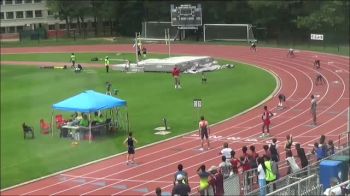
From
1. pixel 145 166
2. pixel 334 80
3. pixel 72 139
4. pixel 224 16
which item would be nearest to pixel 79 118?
pixel 72 139

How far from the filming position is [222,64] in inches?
1199

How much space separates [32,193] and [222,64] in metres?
17.8

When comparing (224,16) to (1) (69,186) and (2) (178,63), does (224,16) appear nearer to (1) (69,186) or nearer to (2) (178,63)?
(2) (178,63)

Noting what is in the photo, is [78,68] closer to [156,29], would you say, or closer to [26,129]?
[156,29]

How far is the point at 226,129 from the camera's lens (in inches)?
737

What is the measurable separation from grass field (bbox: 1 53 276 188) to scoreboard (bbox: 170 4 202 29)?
261 cm

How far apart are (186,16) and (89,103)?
16.3 feet

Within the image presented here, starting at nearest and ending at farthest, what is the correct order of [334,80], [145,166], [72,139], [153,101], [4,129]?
[145,166]
[72,139]
[4,129]
[153,101]
[334,80]

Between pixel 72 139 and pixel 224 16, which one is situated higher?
pixel 224 16

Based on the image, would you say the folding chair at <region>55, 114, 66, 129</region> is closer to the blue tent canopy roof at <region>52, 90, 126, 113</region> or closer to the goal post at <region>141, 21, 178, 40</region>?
the blue tent canopy roof at <region>52, 90, 126, 113</region>

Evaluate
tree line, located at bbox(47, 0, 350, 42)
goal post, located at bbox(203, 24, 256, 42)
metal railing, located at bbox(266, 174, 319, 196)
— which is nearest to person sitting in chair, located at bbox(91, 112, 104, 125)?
Result: tree line, located at bbox(47, 0, 350, 42)

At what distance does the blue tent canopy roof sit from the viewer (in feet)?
58.3

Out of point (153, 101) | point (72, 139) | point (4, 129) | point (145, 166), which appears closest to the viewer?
point (145, 166)

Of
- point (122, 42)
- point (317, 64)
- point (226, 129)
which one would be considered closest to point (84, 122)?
point (226, 129)
